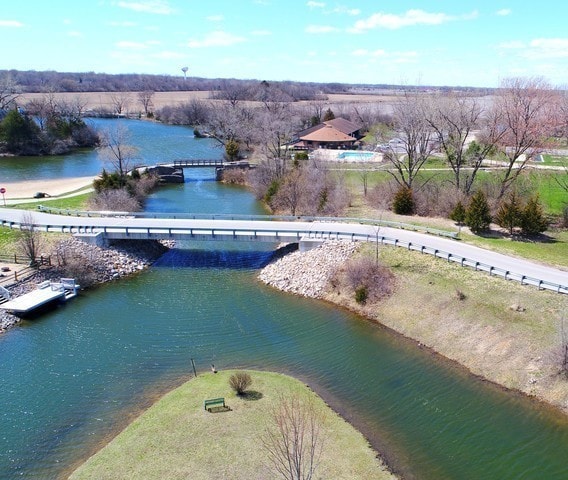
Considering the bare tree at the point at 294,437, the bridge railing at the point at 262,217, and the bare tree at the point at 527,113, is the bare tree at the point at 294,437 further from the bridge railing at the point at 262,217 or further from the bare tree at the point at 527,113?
the bare tree at the point at 527,113

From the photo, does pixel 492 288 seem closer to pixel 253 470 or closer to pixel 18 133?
pixel 253 470

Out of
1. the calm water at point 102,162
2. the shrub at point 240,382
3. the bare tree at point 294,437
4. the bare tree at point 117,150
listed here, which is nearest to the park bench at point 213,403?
the shrub at point 240,382

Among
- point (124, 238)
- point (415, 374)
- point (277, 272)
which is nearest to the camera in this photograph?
point (415, 374)

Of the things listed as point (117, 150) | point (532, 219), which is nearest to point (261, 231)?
point (532, 219)

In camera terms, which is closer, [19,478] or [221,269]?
[19,478]

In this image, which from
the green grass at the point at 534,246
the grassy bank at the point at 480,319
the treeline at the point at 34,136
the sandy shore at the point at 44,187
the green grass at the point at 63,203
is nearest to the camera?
the grassy bank at the point at 480,319

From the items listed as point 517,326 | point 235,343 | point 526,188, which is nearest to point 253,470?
point 235,343

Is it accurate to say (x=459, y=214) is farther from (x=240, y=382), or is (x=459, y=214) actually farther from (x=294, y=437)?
(x=294, y=437)
